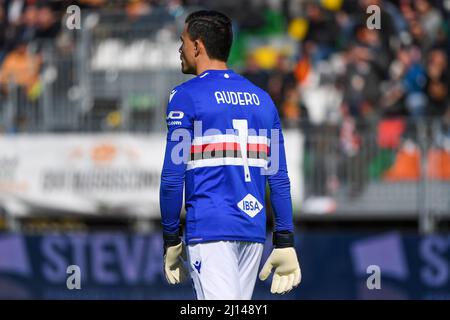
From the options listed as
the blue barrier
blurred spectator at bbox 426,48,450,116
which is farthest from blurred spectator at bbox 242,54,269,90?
the blue barrier

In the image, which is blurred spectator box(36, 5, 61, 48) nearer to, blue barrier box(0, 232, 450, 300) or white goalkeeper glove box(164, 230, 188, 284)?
blue barrier box(0, 232, 450, 300)

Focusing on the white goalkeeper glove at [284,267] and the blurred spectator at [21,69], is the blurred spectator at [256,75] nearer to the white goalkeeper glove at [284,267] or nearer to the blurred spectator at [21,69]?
the blurred spectator at [21,69]

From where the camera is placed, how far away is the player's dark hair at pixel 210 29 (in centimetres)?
602

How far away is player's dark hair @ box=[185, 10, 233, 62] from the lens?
6.02 metres

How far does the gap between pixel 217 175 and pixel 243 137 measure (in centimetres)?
25

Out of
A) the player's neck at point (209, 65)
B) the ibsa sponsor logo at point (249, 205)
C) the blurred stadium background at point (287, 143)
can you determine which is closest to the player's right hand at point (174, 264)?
the ibsa sponsor logo at point (249, 205)

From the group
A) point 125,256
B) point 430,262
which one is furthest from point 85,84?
point 430,262

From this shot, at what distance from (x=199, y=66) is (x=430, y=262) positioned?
31.0ft

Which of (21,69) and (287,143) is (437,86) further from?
(21,69)

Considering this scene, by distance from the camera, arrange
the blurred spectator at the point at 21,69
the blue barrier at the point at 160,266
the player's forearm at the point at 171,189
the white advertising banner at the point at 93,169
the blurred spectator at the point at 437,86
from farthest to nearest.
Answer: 1. the blurred spectator at the point at 21,69
2. the blurred spectator at the point at 437,86
3. the white advertising banner at the point at 93,169
4. the blue barrier at the point at 160,266
5. the player's forearm at the point at 171,189

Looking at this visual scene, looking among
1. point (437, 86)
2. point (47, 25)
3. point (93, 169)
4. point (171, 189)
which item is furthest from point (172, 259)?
point (47, 25)

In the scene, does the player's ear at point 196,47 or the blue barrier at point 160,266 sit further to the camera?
the blue barrier at point 160,266

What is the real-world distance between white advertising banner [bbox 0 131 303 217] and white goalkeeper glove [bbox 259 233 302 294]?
Answer: 1014 cm
